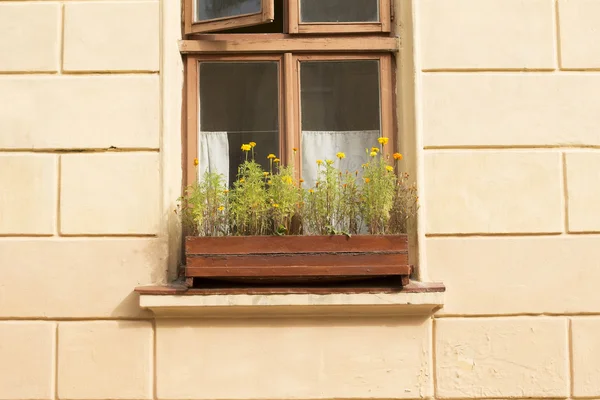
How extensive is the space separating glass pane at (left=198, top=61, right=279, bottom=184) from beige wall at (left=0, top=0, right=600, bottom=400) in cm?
25

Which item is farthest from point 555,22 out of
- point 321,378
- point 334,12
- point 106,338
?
point 106,338

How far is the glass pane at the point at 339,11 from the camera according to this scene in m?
4.29

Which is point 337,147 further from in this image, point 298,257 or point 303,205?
point 298,257

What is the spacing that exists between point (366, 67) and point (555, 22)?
3.73 ft

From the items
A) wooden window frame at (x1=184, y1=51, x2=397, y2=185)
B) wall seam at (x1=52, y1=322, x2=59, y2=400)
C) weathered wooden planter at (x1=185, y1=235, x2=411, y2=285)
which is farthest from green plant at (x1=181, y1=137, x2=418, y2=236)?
wall seam at (x1=52, y1=322, x2=59, y2=400)

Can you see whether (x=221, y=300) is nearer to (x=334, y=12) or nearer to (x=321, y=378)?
(x=321, y=378)

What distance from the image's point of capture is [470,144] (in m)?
3.98

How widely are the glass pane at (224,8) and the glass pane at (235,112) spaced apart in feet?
0.96

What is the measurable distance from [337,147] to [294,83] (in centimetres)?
47

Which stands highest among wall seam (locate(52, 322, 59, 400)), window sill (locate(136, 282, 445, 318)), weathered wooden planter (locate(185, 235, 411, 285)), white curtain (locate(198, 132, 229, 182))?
white curtain (locate(198, 132, 229, 182))

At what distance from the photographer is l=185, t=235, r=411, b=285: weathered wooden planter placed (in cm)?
373

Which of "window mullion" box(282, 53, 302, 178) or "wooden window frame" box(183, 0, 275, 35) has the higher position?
"wooden window frame" box(183, 0, 275, 35)

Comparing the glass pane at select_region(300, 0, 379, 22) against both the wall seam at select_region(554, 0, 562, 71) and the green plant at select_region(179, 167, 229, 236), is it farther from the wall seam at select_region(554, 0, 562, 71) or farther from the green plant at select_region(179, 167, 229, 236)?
the green plant at select_region(179, 167, 229, 236)

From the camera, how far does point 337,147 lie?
14.0 feet
